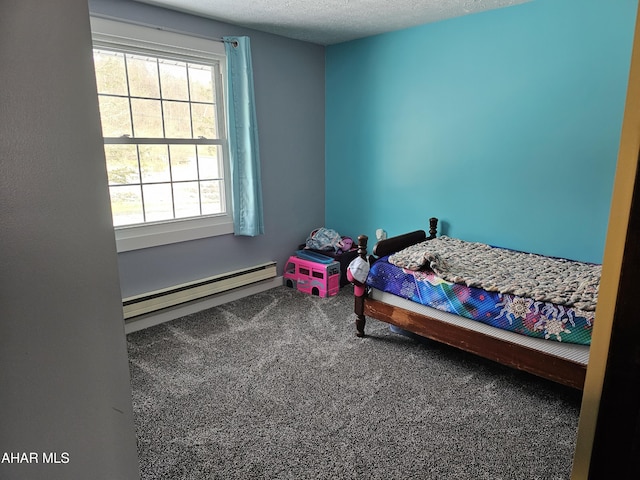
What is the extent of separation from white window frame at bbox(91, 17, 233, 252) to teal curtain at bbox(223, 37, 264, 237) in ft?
0.31

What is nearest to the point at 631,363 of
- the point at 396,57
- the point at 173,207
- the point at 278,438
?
the point at 278,438

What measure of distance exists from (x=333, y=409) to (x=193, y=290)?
1.76 metres

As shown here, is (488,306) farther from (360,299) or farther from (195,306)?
(195,306)

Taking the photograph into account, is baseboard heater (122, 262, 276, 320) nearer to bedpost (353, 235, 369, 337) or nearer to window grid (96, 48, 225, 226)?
window grid (96, 48, 225, 226)

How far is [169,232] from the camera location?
3.31m

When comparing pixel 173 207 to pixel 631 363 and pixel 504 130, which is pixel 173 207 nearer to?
pixel 504 130

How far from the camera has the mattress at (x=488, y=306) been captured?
6.84 feet

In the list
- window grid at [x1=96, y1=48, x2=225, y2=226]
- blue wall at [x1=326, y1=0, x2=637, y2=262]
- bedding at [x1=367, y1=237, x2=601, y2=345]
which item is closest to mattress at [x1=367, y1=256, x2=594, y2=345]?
bedding at [x1=367, y1=237, x2=601, y2=345]

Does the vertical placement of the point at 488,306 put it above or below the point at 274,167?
below

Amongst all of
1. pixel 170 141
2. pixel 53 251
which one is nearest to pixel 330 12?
pixel 170 141

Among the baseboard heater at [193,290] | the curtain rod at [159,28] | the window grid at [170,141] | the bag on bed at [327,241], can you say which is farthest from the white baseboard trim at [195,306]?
the curtain rod at [159,28]

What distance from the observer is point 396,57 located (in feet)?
12.1

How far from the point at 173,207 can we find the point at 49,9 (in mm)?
2722

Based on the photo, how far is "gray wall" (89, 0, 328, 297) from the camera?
3.24m
